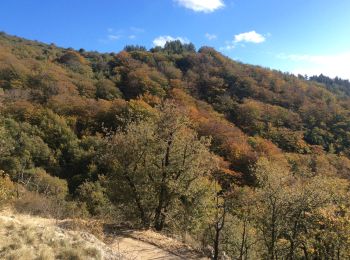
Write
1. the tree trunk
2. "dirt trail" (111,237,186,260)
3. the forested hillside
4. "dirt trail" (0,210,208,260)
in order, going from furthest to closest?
1. the forested hillside
2. the tree trunk
3. "dirt trail" (111,237,186,260)
4. "dirt trail" (0,210,208,260)

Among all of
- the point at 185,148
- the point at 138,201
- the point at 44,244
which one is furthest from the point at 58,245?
the point at 185,148

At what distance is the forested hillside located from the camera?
2236 centimetres

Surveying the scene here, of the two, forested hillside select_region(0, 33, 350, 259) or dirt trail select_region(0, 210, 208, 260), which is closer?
dirt trail select_region(0, 210, 208, 260)

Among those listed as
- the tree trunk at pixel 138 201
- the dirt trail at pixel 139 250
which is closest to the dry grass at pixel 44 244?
the dirt trail at pixel 139 250

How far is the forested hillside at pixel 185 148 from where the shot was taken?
22.4 meters

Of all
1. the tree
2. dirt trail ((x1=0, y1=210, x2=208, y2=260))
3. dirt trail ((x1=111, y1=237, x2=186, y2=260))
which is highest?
the tree

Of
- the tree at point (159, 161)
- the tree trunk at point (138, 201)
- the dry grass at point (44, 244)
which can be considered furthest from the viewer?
the tree trunk at point (138, 201)

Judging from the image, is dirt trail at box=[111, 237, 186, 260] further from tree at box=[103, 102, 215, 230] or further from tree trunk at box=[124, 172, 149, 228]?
tree at box=[103, 102, 215, 230]

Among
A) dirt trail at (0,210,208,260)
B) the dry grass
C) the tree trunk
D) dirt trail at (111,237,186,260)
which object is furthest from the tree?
the dry grass

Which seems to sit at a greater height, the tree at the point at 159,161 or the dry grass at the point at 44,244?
the tree at the point at 159,161

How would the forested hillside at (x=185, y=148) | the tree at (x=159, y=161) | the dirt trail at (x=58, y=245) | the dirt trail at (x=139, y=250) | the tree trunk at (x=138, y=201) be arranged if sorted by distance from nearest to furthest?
the dirt trail at (x=58, y=245) < the dirt trail at (x=139, y=250) < the tree at (x=159, y=161) < the tree trunk at (x=138, y=201) < the forested hillside at (x=185, y=148)

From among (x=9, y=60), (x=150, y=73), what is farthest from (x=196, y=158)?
(x=150, y=73)

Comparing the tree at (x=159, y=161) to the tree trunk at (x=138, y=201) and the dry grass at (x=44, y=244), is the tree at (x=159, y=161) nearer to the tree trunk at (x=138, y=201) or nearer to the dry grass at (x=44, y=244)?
the tree trunk at (x=138, y=201)

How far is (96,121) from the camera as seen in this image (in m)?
87.8
